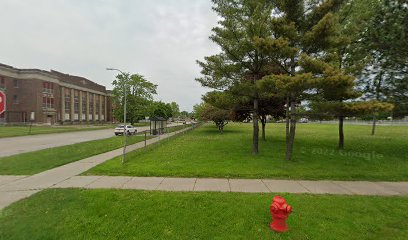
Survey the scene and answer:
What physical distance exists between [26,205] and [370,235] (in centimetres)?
736

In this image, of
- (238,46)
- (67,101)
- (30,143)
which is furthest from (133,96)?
(238,46)

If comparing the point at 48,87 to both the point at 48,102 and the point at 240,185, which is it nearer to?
the point at 48,102

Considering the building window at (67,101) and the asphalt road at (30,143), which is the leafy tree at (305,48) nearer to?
the asphalt road at (30,143)

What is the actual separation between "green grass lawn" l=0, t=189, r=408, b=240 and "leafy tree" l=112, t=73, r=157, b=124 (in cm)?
5566

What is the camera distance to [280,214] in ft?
14.5

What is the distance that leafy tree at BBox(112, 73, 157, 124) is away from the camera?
59.9 metres

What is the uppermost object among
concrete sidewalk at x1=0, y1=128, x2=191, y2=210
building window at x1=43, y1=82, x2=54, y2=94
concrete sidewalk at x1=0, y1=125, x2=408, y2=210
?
building window at x1=43, y1=82, x2=54, y2=94

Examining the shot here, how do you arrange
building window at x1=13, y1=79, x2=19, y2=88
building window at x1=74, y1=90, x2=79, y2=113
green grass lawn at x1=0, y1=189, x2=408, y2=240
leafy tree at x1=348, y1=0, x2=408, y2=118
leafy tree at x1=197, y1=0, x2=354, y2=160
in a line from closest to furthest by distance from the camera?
green grass lawn at x1=0, y1=189, x2=408, y2=240 < leafy tree at x1=197, y1=0, x2=354, y2=160 < leafy tree at x1=348, y1=0, x2=408, y2=118 < building window at x1=13, y1=79, x2=19, y2=88 < building window at x1=74, y1=90, x2=79, y2=113

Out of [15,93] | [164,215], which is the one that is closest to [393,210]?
[164,215]

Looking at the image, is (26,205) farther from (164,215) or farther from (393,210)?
(393,210)

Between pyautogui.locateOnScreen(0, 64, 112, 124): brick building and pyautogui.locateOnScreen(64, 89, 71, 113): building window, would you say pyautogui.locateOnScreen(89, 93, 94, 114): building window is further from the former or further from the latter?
pyautogui.locateOnScreen(64, 89, 71, 113): building window

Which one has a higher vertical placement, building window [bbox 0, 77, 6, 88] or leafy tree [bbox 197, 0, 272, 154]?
building window [bbox 0, 77, 6, 88]

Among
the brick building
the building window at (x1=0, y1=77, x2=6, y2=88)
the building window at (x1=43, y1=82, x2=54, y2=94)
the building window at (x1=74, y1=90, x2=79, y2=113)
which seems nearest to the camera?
the building window at (x1=0, y1=77, x2=6, y2=88)

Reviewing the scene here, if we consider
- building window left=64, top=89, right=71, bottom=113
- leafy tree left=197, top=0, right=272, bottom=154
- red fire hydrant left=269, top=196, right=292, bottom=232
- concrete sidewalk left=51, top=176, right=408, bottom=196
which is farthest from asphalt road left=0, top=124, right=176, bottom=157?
building window left=64, top=89, right=71, bottom=113
